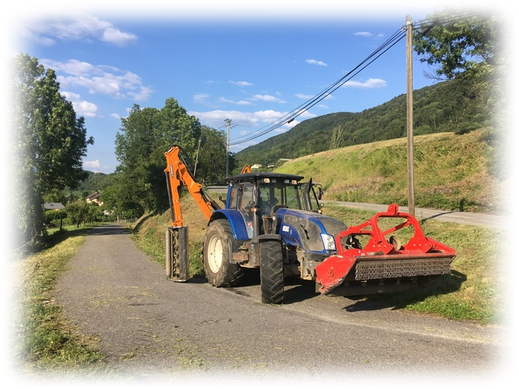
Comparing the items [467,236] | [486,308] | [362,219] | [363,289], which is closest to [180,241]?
[363,289]

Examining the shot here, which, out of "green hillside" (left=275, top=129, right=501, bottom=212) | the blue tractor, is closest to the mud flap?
the blue tractor

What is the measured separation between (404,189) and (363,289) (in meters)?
21.5

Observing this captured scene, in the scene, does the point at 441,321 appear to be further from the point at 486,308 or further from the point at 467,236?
the point at 467,236

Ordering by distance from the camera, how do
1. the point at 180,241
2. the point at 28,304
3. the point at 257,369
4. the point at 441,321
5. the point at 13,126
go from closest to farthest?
the point at 257,369, the point at 441,321, the point at 28,304, the point at 180,241, the point at 13,126

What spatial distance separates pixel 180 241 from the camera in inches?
407

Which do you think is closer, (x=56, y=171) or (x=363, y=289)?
(x=363, y=289)

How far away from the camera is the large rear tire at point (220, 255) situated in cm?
892

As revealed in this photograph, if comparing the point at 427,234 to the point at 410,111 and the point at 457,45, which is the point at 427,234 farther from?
the point at 457,45

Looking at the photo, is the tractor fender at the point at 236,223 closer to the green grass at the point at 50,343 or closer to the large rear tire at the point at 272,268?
the large rear tire at the point at 272,268

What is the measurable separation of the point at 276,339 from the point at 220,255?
14.4ft

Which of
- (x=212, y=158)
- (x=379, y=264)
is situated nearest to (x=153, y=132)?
(x=212, y=158)

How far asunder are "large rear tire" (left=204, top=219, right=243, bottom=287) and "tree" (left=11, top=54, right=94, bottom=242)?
19101 millimetres

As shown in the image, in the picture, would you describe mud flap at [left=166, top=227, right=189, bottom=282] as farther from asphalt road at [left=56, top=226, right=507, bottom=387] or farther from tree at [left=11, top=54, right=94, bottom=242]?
tree at [left=11, top=54, right=94, bottom=242]

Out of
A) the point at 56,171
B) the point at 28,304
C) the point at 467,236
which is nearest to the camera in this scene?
the point at 28,304
